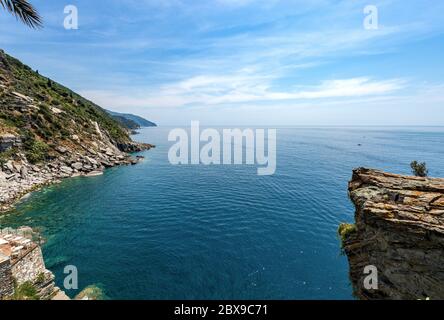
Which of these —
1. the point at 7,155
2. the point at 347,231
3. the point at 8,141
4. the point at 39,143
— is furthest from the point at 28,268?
the point at 39,143

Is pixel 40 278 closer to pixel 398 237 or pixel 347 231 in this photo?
pixel 347 231

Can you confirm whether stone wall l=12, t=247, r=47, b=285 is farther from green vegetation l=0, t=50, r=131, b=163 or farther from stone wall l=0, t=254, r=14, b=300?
green vegetation l=0, t=50, r=131, b=163

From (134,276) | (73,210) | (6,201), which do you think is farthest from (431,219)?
(6,201)

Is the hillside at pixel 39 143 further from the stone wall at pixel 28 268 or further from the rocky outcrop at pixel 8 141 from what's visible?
the stone wall at pixel 28 268

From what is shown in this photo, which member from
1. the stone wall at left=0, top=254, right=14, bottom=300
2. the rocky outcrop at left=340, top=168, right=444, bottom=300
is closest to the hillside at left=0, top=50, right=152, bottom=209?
the stone wall at left=0, top=254, right=14, bottom=300

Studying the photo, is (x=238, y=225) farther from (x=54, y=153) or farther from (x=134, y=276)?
(x=54, y=153)
